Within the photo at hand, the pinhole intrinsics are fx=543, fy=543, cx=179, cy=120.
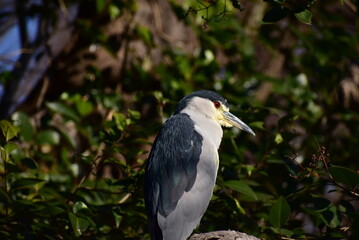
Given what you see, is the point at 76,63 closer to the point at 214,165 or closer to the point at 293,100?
the point at 293,100

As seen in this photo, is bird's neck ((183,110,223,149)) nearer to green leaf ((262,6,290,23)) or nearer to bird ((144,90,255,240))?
bird ((144,90,255,240))

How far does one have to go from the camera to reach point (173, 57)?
14.5 feet

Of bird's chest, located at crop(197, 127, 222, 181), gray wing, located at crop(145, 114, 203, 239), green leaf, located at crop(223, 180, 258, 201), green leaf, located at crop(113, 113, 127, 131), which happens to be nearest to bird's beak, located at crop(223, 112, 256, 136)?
bird's chest, located at crop(197, 127, 222, 181)

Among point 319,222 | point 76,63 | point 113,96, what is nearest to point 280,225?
point 319,222

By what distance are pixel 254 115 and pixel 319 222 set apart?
2.83ft

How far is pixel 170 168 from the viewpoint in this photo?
2912mm

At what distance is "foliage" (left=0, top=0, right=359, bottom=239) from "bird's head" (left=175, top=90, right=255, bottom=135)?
71 millimetres

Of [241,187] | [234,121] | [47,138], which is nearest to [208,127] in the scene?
[234,121]

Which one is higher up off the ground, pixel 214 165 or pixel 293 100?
pixel 214 165

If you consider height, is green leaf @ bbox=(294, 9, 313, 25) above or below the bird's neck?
above

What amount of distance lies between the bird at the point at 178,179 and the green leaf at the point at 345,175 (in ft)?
2.53

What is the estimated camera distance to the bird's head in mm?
3518

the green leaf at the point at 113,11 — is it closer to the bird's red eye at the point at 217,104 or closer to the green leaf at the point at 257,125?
the bird's red eye at the point at 217,104

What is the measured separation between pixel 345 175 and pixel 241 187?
0.66m
